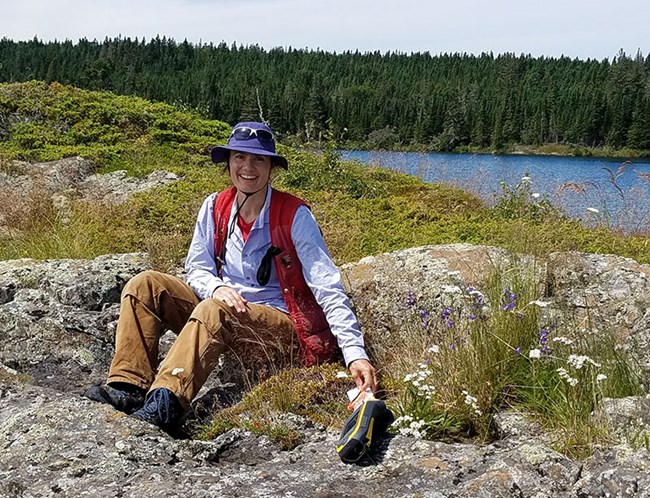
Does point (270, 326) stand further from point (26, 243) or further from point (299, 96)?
point (299, 96)

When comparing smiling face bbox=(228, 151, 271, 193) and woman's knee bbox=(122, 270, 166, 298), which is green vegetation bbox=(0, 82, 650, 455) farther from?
smiling face bbox=(228, 151, 271, 193)

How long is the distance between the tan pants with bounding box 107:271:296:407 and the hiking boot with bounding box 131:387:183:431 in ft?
0.13

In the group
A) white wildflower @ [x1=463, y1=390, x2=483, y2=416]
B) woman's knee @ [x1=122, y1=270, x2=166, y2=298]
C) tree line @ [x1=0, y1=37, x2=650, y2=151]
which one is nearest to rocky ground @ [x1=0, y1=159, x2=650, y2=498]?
white wildflower @ [x1=463, y1=390, x2=483, y2=416]

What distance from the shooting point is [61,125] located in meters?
13.5

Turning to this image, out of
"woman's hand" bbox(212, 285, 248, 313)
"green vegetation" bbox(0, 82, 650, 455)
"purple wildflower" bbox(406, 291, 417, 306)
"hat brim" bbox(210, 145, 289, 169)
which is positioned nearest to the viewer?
"green vegetation" bbox(0, 82, 650, 455)

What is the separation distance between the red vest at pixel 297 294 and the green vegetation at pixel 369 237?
0.20 meters

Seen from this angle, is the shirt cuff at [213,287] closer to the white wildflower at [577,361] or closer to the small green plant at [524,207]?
the white wildflower at [577,361]

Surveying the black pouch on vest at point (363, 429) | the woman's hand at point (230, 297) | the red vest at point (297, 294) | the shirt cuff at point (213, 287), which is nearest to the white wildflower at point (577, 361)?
the black pouch on vest at point (363, 429)

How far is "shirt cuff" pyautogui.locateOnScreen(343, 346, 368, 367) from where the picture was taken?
353 cm

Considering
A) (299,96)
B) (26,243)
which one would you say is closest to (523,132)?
(299,96)

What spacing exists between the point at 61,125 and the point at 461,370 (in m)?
12.2

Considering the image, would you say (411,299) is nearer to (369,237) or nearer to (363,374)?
(363,374)

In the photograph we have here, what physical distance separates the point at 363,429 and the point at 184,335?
120 centimetres

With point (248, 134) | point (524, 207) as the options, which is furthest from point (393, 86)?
point (248, 134)
